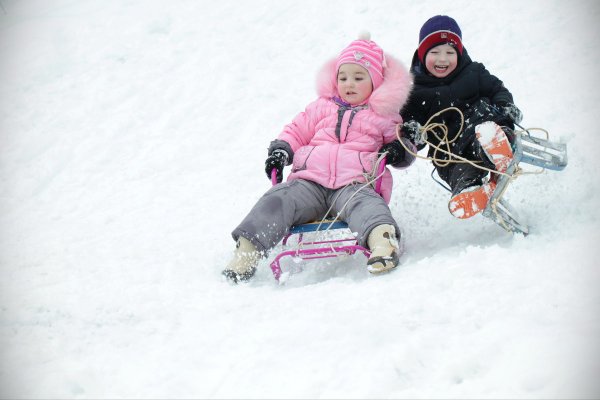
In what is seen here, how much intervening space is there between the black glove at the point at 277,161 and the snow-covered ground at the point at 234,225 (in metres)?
0.57

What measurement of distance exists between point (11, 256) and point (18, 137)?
7.44 feet

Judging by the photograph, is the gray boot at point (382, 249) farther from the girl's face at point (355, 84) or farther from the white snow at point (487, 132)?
the girl's face at point (355, 84)

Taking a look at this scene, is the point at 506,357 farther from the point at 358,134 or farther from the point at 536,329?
the point at 358,134

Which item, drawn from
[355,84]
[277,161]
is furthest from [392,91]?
[277,161]

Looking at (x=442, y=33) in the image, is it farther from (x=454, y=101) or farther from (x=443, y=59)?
(x=454, y=101)

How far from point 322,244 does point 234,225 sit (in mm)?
784

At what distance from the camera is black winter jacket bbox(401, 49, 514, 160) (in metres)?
2.89

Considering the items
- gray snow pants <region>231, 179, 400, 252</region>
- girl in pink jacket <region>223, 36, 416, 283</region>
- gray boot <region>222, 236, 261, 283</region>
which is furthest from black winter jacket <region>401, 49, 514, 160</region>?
gray boot <region>222, 236, 261, 283</region>

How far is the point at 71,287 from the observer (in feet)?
8.33

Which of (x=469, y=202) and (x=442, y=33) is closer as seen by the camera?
(x=469, y=202)

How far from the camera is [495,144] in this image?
2535mm

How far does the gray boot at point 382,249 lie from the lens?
238 cm

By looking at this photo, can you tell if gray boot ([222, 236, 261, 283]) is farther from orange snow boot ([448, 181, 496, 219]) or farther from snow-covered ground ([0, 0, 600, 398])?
orange snow boot ([448, 181, 496, 219])

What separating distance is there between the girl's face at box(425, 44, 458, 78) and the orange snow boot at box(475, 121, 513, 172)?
0.61 metres
